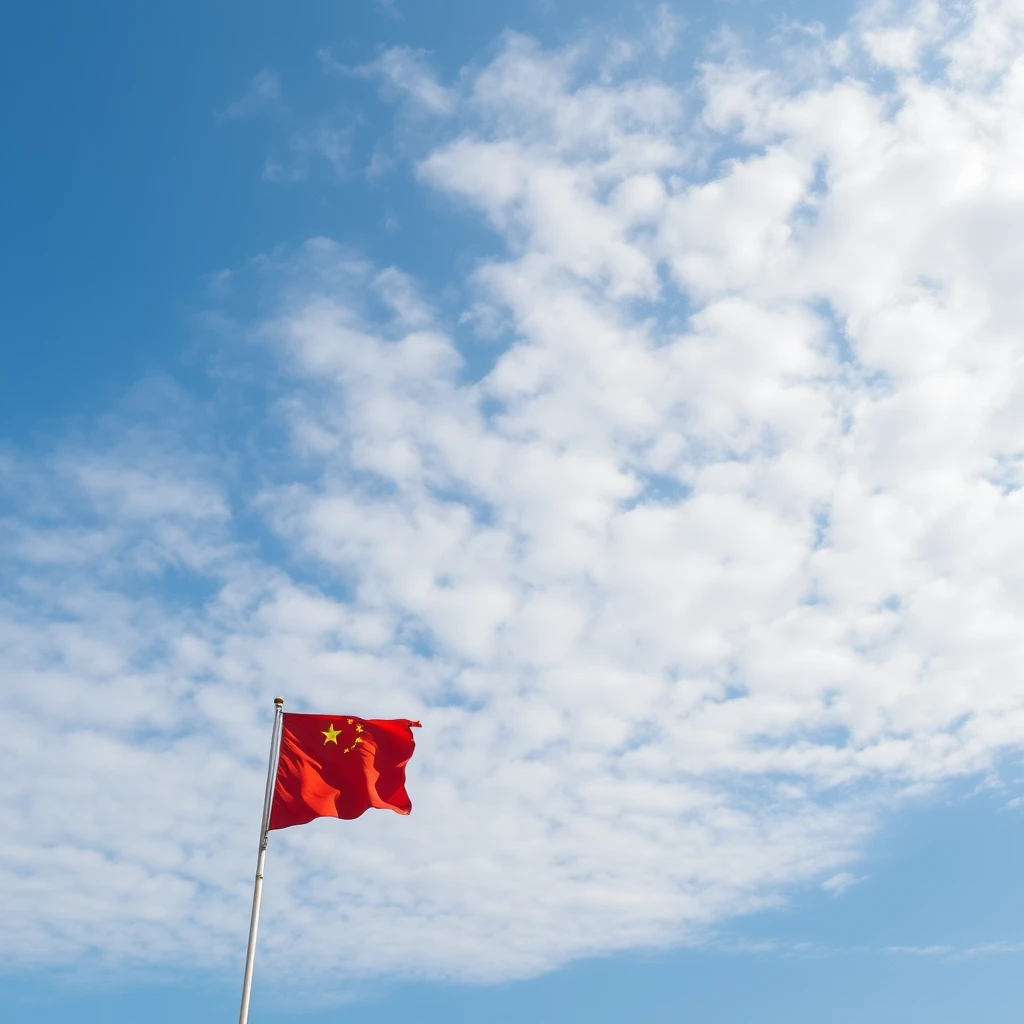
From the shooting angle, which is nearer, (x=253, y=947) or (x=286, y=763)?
(x=253, y=947)

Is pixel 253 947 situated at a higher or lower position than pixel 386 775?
lower

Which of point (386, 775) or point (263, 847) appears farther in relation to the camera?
point (386, 775)

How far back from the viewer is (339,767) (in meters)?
35.0

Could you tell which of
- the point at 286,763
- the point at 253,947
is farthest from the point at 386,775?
the point at 253,947

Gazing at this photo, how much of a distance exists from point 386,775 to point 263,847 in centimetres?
439

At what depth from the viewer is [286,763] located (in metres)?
34.7

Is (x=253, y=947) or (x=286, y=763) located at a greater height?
(x=286, y=763)

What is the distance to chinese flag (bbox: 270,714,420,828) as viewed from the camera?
34.2 m

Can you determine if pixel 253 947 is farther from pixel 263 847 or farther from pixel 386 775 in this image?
pixel 386 775

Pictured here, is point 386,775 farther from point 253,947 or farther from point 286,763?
point 253,947

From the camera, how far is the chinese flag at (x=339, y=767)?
34250mm

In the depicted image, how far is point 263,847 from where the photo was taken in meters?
33.2

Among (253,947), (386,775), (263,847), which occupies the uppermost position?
(386,775)

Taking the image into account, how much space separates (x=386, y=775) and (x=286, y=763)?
124 inches
